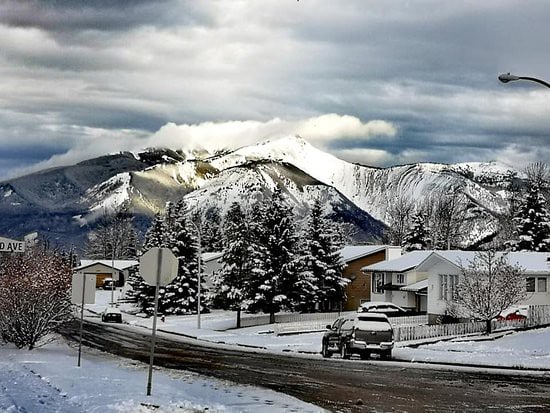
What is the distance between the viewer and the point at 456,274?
56000 mm

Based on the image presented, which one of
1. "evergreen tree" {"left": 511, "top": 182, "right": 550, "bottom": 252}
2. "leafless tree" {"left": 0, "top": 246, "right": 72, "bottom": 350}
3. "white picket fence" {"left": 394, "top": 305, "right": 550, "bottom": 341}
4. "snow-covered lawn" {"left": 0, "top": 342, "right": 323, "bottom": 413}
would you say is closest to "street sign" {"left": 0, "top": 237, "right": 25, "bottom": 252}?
"leafless tree" {"left": 0, "top": 246, "right": 72, "bottom": 350}

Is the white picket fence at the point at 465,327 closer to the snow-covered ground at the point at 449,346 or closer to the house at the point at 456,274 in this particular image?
the snow-covered ground at the point at 449,346

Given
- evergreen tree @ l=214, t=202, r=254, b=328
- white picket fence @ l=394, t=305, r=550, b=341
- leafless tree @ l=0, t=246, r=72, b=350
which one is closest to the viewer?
leafless tree @ l=0, t=246, r=72, b=350

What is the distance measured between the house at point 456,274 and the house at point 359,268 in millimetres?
20545

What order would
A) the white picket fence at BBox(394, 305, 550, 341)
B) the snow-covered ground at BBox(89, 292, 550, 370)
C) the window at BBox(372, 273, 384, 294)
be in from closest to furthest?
1. the snow-covered ground at BBox(89, 292, 550, 370)
2. the white picket fence at BBox(394, 305, 550, 341)
3. the window at BBox(372, 273, 384, 294)

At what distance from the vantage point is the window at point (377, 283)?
244ft

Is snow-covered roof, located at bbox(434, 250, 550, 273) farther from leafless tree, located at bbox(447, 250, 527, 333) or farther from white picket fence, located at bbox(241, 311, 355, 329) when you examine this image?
white picket fence, located at bbox(241, 311, 355, 329)

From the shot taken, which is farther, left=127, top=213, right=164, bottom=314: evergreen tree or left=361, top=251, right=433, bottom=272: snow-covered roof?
left=127, top=213, right=164, bottom=314: evergreen tree

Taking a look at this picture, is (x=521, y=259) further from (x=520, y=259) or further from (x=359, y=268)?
(x=359, y=268)

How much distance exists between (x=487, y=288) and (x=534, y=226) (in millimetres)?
33390

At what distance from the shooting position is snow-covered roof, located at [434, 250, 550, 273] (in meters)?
55.0

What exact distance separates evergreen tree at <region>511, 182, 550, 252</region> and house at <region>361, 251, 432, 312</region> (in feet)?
37.1

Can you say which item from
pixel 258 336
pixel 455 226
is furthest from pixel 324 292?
pixel 455 226

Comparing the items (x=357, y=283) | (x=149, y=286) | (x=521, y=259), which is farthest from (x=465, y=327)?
(x=149, y=286)
